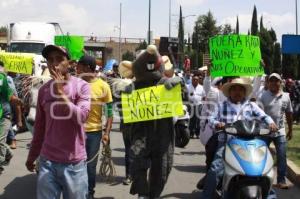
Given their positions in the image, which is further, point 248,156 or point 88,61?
point 88,61

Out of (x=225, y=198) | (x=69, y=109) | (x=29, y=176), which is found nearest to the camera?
(x=69, y=109)

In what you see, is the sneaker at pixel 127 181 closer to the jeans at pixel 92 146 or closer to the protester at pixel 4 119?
the jeans at pixel 92 146

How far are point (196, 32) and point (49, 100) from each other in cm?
6366

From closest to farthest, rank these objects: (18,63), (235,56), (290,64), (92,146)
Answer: (92,146), (235,56), (18,63), (290,64)

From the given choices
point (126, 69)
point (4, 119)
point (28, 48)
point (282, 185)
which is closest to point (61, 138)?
point (126, 69)

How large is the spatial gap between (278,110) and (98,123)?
2.81 meters

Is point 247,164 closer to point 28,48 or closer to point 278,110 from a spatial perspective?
point 278,110

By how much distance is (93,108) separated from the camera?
6398 millimetres

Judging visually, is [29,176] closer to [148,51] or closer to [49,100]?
[148,51]

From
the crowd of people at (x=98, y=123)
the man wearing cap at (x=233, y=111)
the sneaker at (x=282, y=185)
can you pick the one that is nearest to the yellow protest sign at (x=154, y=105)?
the crowd of people at (x=98, y=123)

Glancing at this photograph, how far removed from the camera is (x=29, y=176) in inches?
329

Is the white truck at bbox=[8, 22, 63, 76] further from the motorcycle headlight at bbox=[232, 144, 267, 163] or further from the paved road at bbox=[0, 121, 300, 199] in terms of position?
the motorcycle headlight at bbox=[232, 144, 267, 163]

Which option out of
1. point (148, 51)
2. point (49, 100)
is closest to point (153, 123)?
point (148, 51)

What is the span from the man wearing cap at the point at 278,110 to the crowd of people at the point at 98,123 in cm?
1
